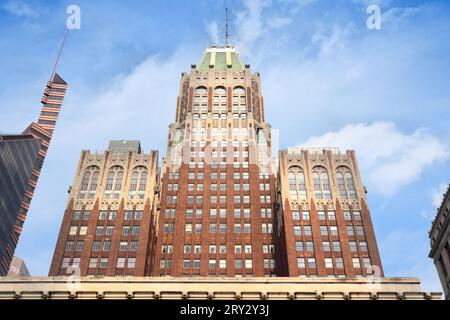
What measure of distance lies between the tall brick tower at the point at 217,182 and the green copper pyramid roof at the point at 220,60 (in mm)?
1876

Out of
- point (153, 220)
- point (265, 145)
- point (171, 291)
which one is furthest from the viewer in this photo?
point (265, 145)

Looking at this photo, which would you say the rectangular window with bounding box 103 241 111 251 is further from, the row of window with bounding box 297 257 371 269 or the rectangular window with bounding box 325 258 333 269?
the rectangular window with bounding box 325 258 333 269

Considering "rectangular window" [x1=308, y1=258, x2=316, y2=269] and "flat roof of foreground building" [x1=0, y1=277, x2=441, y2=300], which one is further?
"rectangular window" [x1=308, y1=258, x2=316, y2=269]

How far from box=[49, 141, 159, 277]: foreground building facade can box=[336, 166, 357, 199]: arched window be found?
128 feet

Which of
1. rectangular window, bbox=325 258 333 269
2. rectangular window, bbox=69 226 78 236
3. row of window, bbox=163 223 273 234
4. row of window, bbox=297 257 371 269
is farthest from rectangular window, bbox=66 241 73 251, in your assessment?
rectangular window, bbox=325 258 333 269

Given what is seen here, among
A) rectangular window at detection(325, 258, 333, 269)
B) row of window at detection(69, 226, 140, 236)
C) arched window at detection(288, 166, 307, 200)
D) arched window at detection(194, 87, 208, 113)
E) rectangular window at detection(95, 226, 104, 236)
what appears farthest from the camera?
arched window at detection(194, 87, 208, 113)

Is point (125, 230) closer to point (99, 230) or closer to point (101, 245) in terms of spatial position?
point (99, 230)

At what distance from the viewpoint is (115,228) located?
3440 inches

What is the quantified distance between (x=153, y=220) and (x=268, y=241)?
24.9 m

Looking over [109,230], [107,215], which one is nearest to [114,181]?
[107,215]

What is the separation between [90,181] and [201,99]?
44.4 metres

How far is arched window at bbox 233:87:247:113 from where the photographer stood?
124 metres
